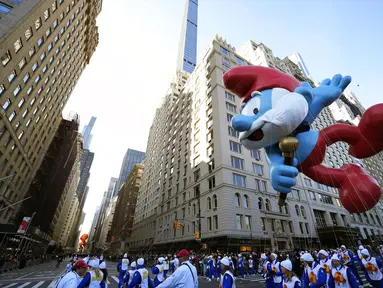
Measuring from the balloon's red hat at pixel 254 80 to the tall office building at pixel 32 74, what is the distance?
2821 centimetres

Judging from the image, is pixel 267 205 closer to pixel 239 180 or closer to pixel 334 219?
pixel 239 180

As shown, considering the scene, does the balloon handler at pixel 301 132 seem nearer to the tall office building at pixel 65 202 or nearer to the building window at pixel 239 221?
the building window at pixel 239 221

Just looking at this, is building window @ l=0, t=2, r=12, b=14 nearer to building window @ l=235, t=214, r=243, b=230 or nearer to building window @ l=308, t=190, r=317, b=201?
building window @ l=235, t=214, r=243, b=230

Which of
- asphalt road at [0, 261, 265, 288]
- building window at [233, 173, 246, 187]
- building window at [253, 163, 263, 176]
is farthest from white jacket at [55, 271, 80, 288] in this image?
building window at [253, 163, 263, 176]

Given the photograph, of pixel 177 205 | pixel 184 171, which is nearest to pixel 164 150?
pixel 184 171

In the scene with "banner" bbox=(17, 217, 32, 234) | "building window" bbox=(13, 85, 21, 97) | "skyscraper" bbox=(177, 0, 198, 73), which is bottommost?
"banner" bbox=(17, 217, 32, 234)

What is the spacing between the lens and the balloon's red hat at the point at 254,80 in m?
5.89

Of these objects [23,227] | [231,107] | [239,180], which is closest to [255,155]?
[239,180]

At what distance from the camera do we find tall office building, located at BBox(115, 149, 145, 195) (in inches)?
6461

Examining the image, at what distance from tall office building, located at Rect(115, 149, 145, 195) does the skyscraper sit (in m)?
92.2

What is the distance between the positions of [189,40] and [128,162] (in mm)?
107089

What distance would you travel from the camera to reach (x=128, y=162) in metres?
170

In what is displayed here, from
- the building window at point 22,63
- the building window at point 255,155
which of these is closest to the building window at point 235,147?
the building window at point 255,155

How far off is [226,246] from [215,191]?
705 centimetres
